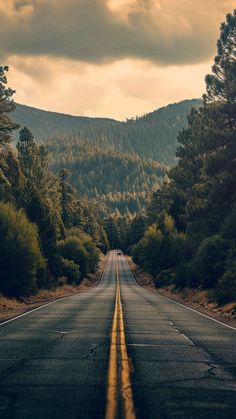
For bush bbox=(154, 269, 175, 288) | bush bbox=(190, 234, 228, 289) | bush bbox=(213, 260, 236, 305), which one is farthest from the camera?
bush bbox=(154, 269, 175, 288)

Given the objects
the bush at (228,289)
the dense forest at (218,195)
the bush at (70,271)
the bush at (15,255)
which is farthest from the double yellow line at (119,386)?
the bush at (70,271)

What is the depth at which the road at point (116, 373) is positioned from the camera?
6.31m

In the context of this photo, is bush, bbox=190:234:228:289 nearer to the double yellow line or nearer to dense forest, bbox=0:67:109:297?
dense forest, bbox=0:67:109:297

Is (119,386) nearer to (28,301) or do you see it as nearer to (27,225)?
(28,301)

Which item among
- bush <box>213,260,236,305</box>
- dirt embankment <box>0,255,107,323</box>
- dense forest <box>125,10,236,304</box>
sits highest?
dense forest <box>125,10,236,304</box>

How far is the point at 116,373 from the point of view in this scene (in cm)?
841

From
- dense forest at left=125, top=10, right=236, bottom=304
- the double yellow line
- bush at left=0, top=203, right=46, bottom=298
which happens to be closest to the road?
the double yellow line

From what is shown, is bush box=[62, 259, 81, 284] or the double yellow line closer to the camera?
the double yellow line

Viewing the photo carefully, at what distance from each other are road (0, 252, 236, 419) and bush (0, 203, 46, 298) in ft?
59.8

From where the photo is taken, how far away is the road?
631 centimetres

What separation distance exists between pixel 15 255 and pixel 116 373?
1042 inches

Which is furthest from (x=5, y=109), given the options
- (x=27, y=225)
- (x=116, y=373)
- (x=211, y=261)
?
(x=116, y=373)

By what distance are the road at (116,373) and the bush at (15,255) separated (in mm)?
18227

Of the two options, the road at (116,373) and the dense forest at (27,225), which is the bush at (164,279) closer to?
the dense forest at (27,225)
